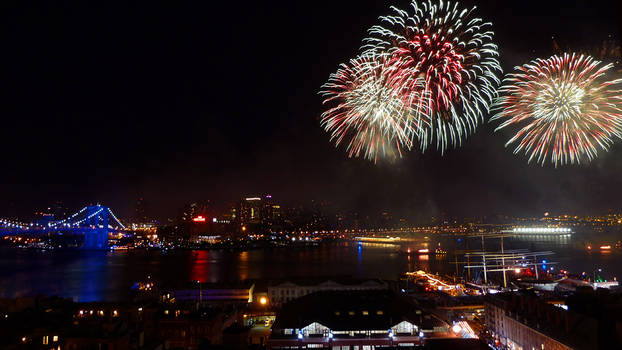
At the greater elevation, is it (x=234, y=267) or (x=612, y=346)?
(x=612, y=346)

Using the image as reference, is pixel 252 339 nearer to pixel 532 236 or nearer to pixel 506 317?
pixel 506 317

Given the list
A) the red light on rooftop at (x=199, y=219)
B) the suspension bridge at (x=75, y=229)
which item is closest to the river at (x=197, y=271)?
the suspension bridge at (x=75, y=229)

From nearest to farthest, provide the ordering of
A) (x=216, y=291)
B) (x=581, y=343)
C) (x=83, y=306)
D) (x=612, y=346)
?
1. (x=612, y=346)
2. (x=581, y=343)
3. (x=83, y=306)
4. (x=216, y=291)

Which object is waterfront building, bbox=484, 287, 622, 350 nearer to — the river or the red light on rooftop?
the river

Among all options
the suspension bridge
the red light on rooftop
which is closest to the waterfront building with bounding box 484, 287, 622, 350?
the suspension bridge

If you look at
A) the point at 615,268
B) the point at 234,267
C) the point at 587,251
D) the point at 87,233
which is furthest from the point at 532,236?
the point at 87,233

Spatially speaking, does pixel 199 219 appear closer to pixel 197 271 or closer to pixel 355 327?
pixel 197 271

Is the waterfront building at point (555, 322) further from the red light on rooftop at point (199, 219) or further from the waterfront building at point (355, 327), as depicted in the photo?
the red light on rooftop at point (199, 219)

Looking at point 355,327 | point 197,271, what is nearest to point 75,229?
point 197,271
